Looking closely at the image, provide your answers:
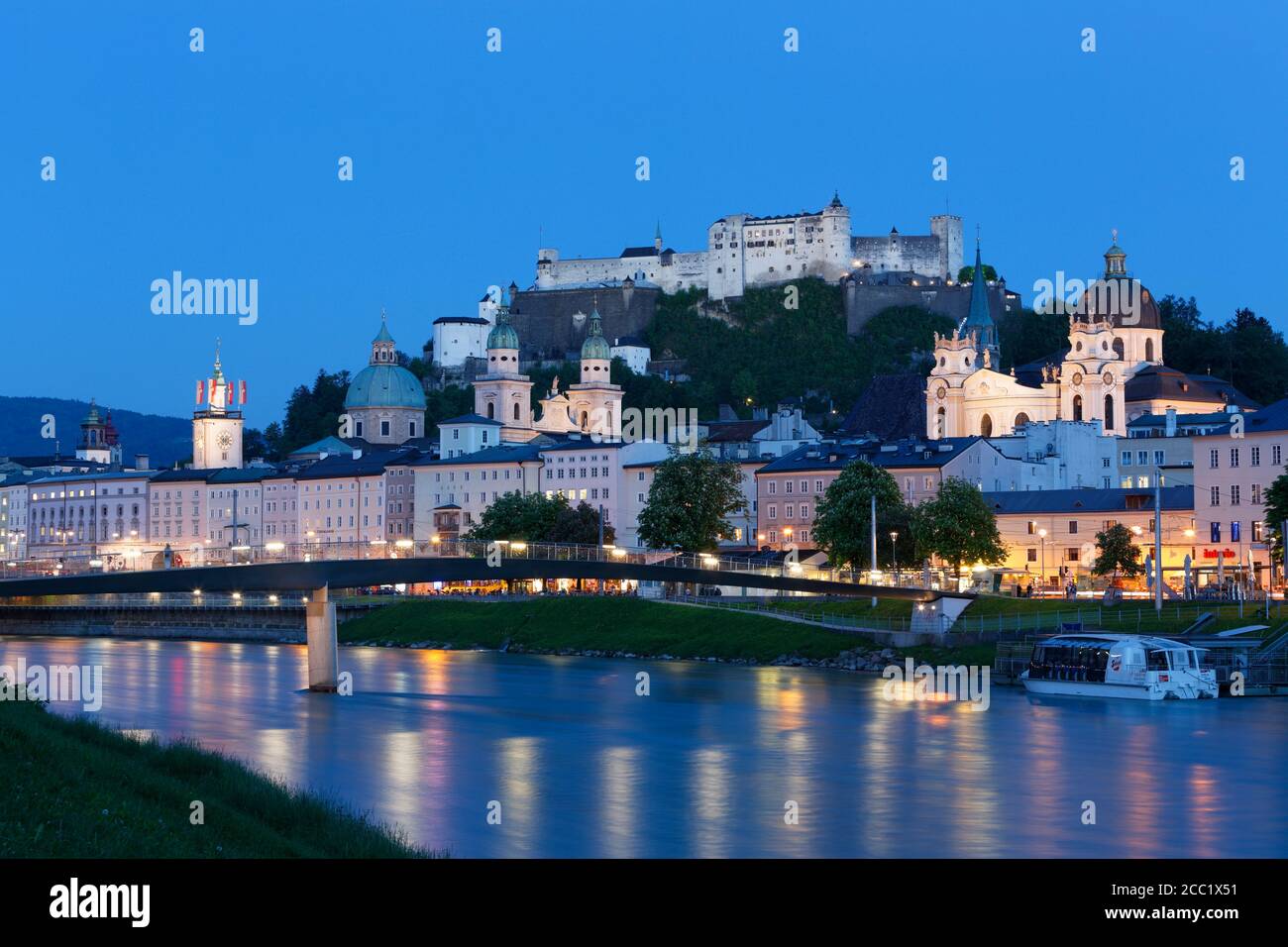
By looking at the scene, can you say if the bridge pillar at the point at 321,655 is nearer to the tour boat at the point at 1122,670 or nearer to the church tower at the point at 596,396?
the tour boat at the point at 1122,670

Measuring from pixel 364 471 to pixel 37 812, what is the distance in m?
102

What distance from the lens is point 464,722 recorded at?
43625mm

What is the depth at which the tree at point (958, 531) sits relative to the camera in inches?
2825

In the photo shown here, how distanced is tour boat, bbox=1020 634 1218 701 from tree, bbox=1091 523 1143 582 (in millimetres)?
23324

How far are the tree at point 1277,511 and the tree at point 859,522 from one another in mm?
14785

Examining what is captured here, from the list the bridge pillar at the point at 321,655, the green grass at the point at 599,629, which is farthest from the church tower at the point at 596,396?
the bridge pillar at the point at 321,655

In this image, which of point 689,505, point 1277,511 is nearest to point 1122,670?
point 1277,511

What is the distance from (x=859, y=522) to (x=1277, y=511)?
1678 cm

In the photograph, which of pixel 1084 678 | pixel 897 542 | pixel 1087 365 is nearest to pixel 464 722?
pixel 1084 678

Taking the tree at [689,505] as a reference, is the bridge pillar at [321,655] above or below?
below

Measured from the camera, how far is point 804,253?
158 m

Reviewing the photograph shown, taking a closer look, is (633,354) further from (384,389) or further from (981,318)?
(981,318)

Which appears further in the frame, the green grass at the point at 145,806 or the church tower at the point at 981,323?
the church tower at the point at 981,323
